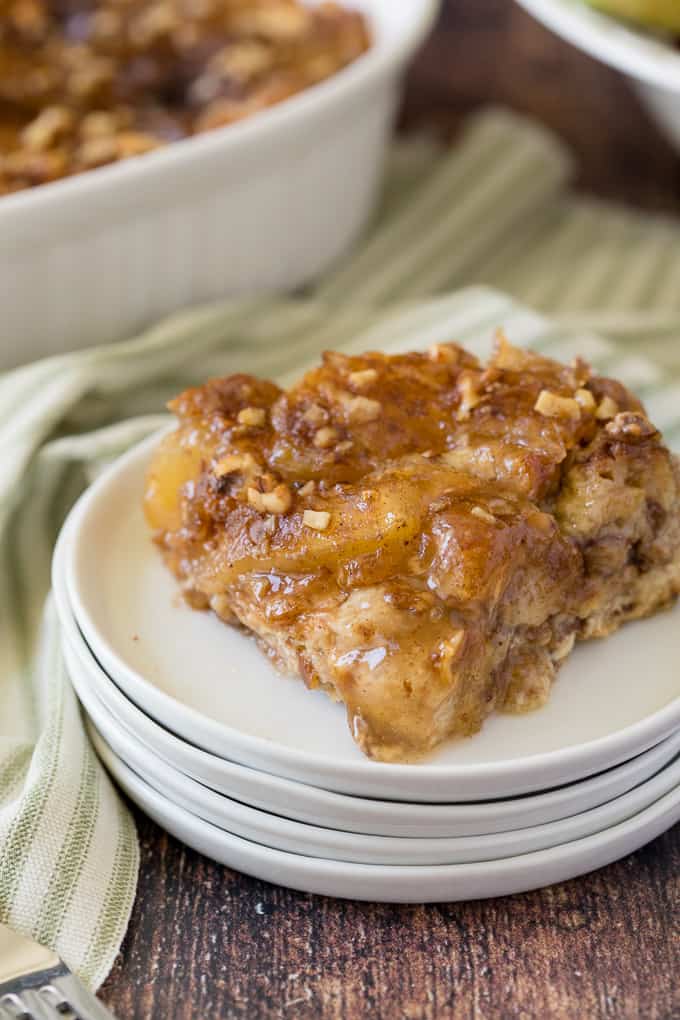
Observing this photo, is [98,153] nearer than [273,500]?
No

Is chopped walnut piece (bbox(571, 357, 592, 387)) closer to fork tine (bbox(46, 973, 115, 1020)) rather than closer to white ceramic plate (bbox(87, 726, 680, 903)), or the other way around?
white ceramic plate (bbox(87, 726, 680, 903))

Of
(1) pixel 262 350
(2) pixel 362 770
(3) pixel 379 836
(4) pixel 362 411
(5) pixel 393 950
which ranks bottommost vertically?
(1) pixel 262 350

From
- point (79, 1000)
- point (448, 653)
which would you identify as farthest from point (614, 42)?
point (79, 1000)

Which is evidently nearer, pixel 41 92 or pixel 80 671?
pixel 80 671

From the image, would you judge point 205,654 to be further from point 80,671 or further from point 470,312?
point 470,312

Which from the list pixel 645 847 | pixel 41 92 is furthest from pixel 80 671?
pixel 41 92

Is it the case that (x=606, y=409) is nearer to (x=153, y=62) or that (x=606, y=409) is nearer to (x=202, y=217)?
(x=202, y=217)

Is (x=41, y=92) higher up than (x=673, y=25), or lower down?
lower down
